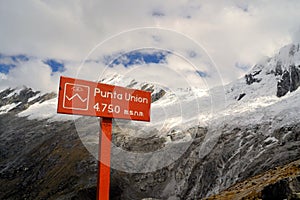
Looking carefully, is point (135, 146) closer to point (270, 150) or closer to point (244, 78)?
point (270, 150)

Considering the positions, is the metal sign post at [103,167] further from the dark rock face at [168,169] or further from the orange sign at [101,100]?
the dark rock face at [168,169]

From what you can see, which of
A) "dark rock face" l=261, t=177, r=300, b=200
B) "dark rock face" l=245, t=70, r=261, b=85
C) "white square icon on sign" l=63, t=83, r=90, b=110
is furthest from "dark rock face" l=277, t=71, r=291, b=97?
"white square icon on sign" l=63, t=83, r=90, b=110

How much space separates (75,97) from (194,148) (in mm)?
34372

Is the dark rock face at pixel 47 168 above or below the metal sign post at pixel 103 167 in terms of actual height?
above

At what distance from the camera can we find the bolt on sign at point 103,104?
7797mm

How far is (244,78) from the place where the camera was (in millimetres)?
72062

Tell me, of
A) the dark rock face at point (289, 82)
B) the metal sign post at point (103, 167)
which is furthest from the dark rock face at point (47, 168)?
the metal sign post at point (103, 167)

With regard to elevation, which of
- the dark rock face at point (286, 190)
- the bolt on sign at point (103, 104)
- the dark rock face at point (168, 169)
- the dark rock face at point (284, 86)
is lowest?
the dark rock face at point (286, 190)

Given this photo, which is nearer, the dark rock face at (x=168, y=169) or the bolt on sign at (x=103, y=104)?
the bolt on sign at (x=103, y=104)

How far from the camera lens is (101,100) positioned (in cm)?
833

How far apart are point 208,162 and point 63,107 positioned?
30.1m

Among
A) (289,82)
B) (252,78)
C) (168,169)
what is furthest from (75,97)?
(252,78)

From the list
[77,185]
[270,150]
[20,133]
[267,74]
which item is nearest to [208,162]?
[270,150]

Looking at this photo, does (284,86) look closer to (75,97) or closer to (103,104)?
(103,104)
